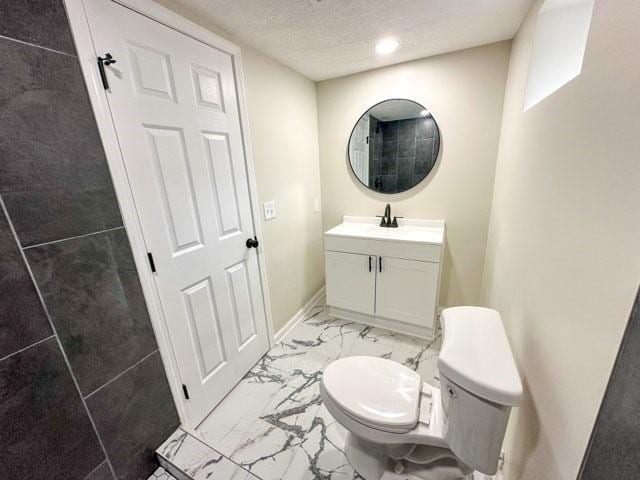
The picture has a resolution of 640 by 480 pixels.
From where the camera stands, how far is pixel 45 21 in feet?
2.52

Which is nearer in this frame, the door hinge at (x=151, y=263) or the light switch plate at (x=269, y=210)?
the door hinge at (x=151, y=263)

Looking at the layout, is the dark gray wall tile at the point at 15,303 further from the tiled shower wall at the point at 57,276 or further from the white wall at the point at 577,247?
the white wall at the point at 577,247

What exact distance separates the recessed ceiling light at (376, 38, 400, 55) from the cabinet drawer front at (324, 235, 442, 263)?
4.11ft

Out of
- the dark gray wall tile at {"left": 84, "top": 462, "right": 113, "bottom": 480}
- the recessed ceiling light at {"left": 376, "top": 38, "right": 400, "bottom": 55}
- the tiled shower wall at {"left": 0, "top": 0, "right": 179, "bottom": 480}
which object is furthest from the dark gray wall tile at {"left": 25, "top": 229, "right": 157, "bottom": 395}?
the recessed ceiling light at {"left": 376, "top": 38, "right": 400, "bottom": 55}

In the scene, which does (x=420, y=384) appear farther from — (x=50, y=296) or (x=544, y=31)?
(x=544, y=31)

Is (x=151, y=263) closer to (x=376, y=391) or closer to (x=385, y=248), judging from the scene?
(x=376, y=391)

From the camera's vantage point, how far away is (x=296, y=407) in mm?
1471

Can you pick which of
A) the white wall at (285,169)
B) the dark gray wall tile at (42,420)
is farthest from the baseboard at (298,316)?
the dark gray wall tile at (42,420)

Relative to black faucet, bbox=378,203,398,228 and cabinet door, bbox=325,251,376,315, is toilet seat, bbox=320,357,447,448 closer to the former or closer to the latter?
cabinet door, bbox=325,251,376,315

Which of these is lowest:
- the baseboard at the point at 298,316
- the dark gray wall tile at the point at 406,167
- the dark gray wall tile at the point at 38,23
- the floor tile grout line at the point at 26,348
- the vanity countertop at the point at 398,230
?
the baseboard at the point at 298,316

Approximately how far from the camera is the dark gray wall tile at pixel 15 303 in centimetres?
73

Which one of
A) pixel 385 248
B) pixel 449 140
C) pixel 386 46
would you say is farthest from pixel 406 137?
pixel 385 248

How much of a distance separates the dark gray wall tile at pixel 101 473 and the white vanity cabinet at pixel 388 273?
1.57m

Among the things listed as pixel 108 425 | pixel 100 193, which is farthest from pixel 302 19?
pixel 108 425
